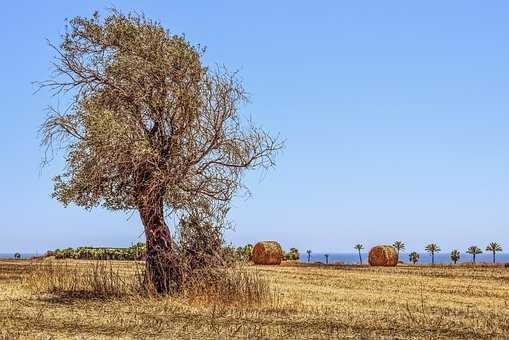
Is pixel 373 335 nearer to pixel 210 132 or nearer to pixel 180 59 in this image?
pixel 210 132

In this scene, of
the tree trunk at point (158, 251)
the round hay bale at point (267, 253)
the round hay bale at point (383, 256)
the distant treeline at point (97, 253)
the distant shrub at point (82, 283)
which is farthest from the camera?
the distant treeline at point (97, 253)

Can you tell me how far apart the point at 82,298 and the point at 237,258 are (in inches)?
196

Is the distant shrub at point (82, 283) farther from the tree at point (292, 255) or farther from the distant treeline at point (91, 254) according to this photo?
the tree at point (292, 255)

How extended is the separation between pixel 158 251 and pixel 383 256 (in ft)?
129

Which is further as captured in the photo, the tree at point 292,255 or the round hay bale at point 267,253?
the tree at point 292,255

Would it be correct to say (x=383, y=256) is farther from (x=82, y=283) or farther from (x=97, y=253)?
(x=82, y=283)

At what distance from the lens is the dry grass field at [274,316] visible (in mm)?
17281

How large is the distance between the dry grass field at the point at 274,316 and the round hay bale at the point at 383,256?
30.7 m

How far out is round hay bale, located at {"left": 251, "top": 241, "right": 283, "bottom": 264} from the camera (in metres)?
58.4

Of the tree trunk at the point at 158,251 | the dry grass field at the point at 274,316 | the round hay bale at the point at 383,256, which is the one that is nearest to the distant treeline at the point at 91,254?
the round hay bale at the point at 383,256

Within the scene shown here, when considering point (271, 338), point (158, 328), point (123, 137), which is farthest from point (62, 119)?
point (271, 338)

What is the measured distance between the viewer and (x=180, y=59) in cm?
2556

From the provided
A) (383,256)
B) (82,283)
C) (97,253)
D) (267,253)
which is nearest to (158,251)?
(82,283)

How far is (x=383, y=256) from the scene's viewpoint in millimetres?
61719
